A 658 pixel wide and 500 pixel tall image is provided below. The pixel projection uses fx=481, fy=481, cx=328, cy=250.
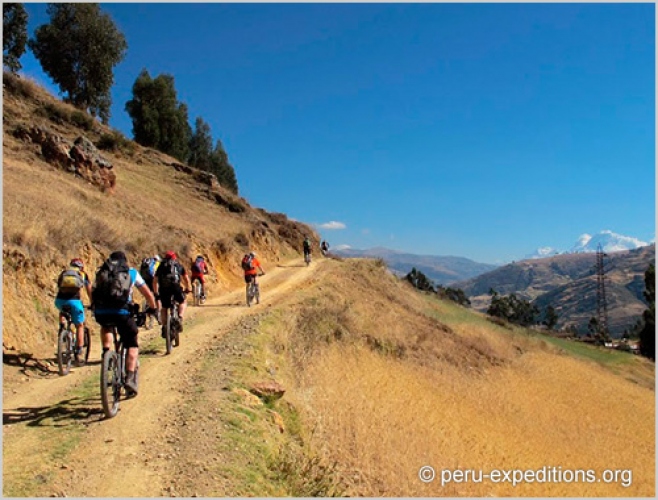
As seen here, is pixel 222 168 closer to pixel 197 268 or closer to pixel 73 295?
pixel 197 268

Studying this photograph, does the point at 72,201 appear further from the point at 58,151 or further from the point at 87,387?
the point at 87,387

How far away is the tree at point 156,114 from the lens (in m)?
64.7

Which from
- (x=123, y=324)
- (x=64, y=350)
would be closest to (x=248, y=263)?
(x=64, y=350)

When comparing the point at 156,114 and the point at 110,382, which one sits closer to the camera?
the point at 110,382

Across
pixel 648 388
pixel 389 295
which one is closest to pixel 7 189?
pixel 389 295

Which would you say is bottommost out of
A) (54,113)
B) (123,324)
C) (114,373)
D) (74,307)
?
(114,373)

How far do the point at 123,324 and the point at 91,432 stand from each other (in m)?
1.85

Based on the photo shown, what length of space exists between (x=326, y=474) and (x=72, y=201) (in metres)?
19.5

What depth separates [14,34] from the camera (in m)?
49.3

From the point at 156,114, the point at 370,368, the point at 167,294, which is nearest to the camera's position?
the point at 167,294

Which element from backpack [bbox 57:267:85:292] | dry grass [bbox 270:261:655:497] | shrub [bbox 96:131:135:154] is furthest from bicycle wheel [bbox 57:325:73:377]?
shrub [bbox 96:131:135:154]

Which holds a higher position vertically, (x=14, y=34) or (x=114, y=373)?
(x=14, y=34)

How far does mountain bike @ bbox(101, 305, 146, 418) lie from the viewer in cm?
835

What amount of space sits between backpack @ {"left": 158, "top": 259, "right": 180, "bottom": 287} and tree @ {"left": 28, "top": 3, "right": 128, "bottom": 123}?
163 feet
